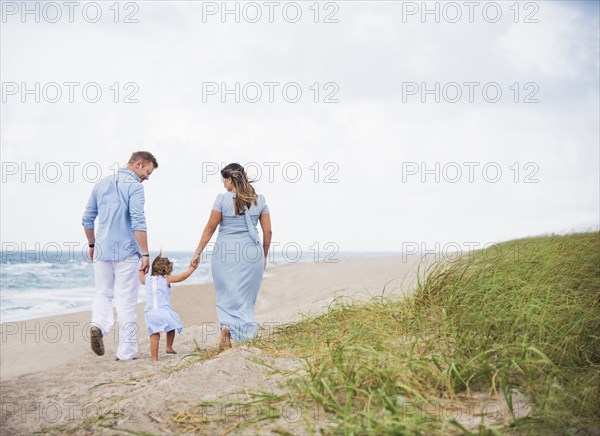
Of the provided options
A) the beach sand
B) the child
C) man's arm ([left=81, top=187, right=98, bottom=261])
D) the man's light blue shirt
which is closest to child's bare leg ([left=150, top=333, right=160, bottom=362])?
the child

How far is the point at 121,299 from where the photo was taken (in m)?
7.15

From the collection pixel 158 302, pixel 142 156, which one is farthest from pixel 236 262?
pixel 142 156

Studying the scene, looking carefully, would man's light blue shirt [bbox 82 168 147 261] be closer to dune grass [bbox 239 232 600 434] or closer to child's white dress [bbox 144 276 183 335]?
child's white dress [bbox 144 276 183 335]

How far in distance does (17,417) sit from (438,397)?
341cm

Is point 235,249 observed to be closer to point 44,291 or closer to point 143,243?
point 143,243

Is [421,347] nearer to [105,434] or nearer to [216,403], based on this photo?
[216,403]

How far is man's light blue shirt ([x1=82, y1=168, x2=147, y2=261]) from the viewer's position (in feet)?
23.1

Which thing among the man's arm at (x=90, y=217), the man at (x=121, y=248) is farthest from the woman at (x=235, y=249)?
the man's arm at (x=90, y=217)

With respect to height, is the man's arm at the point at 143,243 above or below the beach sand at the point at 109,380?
above

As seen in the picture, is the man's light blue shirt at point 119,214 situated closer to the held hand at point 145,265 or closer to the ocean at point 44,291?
the held hand at point 145,265

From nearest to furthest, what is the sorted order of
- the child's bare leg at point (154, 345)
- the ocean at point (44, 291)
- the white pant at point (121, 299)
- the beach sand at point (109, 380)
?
the beach sand at point (109, 380) → the child's bare leg at point (154, 345) → the white pant at point (121, 299) → the ocean at point (44, 291)

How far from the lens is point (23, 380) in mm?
6672

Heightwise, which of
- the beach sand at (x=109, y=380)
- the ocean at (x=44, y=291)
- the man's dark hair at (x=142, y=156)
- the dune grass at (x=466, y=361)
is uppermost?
the man's dark hair at (x=142, y=156)

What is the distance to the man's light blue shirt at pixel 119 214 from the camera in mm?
7051
